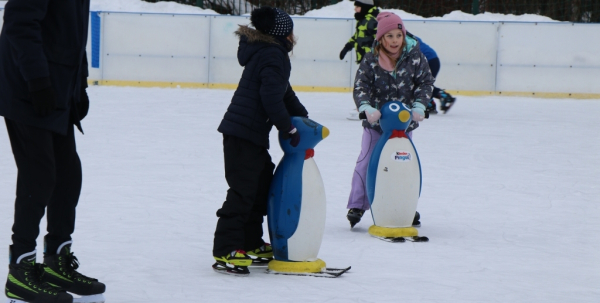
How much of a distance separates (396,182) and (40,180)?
196cm

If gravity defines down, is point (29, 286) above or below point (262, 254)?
above

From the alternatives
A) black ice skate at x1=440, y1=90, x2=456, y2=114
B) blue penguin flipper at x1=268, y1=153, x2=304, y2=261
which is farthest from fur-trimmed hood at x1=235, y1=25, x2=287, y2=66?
black ice skate at x1=440, y1=90, x2=456, y2=114

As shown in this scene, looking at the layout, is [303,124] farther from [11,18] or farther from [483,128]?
[483,128]

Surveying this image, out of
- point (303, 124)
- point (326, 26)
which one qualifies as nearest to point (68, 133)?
point (303, 124)

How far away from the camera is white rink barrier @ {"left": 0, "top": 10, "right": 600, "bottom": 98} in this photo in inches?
514

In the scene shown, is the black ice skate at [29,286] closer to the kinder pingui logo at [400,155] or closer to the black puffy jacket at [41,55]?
the black puffy jacket at [41,55]

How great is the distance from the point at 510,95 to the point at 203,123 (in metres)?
5.91

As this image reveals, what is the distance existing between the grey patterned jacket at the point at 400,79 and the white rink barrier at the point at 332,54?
27.8ft

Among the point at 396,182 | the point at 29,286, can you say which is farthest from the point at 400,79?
the point at 29,286

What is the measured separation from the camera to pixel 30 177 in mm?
2771

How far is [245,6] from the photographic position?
587 inches

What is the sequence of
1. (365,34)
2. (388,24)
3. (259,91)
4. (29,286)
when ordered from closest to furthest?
(29,286)
(259,91)
(388,24)
(365,34)

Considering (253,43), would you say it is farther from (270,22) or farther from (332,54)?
(332,54)

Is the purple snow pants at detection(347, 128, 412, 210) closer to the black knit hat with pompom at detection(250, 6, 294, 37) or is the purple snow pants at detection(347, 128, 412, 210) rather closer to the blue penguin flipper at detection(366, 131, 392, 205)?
the blue penguin flipper at detection(366, 131, 392, 205)
